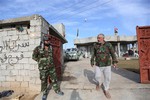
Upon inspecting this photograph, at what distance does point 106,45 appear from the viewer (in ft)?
19.2

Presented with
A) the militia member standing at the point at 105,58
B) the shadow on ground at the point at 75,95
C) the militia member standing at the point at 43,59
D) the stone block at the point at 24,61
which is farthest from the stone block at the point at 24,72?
the militia member standing at the point at 105,58

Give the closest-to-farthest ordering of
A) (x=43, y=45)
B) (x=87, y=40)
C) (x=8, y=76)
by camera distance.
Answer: (x=43, y=45) < (x=8, y=76) < (x=87, y=40)

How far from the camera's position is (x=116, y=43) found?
3161 cm

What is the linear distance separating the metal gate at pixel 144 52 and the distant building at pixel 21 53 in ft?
12.7

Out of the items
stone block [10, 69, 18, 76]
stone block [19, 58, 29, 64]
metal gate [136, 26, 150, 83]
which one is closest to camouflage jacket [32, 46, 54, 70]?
stone block [19, 58, 29, 64]

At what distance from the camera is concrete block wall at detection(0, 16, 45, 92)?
709 cm

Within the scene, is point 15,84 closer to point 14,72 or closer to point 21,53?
point 14,72

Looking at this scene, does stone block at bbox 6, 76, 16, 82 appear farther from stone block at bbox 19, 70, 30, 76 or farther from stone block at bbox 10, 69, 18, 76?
stone block at bbox 19, 70, 30, 76

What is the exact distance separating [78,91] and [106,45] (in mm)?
1965

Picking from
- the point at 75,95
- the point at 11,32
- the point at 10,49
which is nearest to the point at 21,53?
the point at 10,49

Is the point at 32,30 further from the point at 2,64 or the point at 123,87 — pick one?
the point at 123,87

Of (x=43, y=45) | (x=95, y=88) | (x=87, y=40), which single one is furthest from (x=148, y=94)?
(x=87, y=40)

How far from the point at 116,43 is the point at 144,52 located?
2493 centimetres

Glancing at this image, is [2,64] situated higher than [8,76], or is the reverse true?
[2,64]
